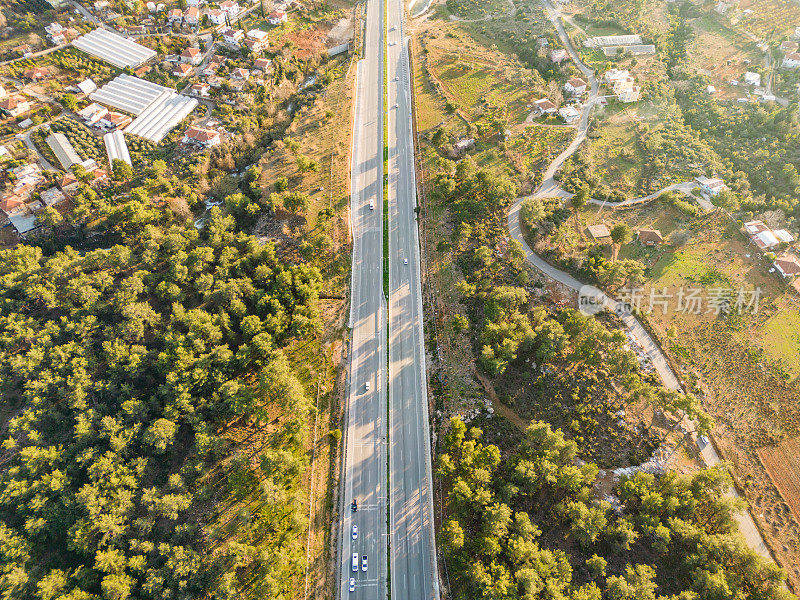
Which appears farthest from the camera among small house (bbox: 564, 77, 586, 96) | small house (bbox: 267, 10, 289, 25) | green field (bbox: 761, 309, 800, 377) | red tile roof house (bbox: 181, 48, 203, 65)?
small house (bbox: 267, 10, 289, 25)

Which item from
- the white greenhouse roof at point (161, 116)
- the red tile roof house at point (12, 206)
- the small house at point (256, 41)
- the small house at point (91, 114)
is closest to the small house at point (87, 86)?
the small house at point (91, 114)

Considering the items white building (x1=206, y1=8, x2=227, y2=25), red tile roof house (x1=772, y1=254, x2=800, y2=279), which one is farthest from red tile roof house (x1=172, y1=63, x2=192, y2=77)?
red tile roof house (x1=772, y1=254, x2=800, y2=279)

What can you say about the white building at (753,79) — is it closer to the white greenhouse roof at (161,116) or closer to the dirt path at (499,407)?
the dirt path at (499,407)

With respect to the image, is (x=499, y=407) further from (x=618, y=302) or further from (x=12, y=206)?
(x=12, y=206)

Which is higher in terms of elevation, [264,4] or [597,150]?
[264,4]

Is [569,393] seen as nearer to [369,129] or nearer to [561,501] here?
[561,501]

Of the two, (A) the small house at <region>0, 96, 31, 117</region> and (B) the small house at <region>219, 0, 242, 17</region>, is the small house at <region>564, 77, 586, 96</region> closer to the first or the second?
(B) the small house at <region>219, 0, 242, 17</region>

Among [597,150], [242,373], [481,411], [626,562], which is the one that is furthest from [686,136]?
[242,373]
